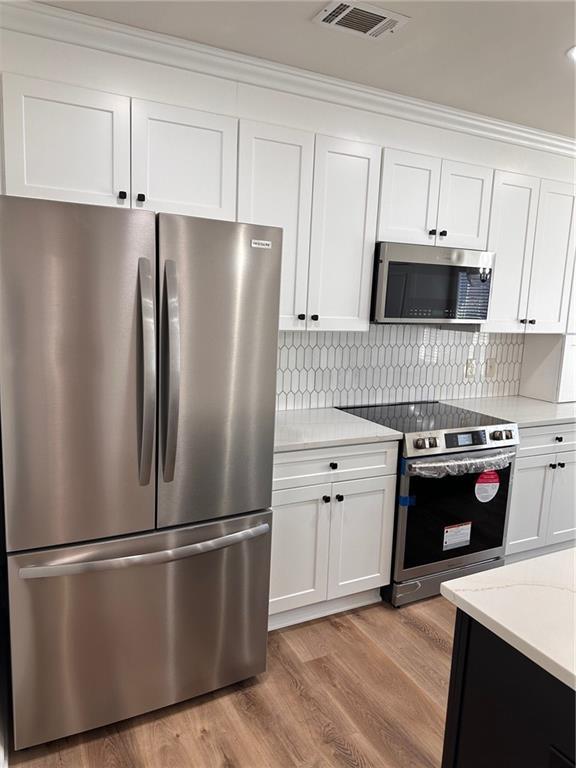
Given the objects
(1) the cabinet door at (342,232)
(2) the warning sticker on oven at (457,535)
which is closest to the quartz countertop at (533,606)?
(2) the warning sticker on oven at (457,535)

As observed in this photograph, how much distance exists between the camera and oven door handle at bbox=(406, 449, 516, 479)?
2732 mm

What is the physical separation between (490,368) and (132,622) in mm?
2885

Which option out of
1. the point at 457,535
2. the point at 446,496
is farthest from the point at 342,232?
the point at 457,535

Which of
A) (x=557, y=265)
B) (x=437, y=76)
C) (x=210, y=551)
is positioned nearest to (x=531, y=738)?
(x=210, y=551)

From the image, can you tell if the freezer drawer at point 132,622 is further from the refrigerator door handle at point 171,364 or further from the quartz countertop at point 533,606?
the quartz countertop at point 533,606

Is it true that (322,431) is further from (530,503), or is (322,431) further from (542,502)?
(542,502)

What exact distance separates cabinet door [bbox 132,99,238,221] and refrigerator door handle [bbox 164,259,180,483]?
61 cm

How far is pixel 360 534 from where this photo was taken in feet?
8.87

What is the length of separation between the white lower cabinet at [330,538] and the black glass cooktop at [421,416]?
0.78 ft

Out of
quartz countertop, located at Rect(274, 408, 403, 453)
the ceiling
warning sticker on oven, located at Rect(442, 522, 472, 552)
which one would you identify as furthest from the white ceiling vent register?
warning sticker on oven, located at Rect(442, 522, 472, 552)

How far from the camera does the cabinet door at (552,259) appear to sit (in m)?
3.43

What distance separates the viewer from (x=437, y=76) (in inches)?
97.6

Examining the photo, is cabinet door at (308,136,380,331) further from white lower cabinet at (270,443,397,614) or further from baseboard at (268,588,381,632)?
baseboard at (268,588,381,632)

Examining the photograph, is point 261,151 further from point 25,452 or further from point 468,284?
point 25,452
